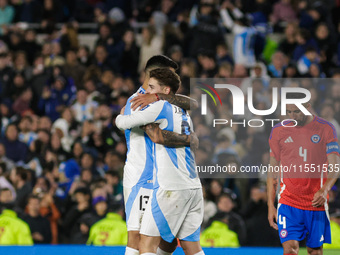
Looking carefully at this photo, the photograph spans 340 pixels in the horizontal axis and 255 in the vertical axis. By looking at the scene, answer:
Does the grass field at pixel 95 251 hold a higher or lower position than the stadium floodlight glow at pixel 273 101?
lower

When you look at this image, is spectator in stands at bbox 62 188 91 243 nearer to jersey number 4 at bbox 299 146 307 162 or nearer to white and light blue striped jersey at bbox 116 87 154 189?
white and light blue striped jersey at bbox 116 87 154 189

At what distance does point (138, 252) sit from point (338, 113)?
470 centimetres

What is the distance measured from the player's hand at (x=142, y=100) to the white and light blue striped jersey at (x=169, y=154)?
2.6 inches

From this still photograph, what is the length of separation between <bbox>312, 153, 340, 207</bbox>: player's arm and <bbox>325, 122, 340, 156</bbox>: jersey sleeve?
0.05m

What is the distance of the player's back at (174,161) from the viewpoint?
6230mm

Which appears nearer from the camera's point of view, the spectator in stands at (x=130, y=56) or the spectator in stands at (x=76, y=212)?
the spectator in stands at (x=76, y=212)

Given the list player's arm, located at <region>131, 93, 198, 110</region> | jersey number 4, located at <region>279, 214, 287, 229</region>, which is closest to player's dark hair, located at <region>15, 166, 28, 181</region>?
jersey number 4, located at <region>279, 214, 287, 229</region>

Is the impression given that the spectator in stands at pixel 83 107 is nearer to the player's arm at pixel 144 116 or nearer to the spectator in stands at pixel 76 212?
the spectator in stands at pixel 76 212

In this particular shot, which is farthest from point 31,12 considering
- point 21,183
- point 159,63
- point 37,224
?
point 159,63

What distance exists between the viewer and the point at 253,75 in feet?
41.9

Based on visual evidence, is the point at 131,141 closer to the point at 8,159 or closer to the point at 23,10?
the point at 8,159

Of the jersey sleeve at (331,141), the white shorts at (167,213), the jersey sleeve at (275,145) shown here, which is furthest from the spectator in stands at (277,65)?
the white shorts at (167,213)

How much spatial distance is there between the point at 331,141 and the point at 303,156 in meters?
→ 0.31

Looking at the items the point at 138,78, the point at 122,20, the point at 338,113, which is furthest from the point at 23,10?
the point at 338,113
